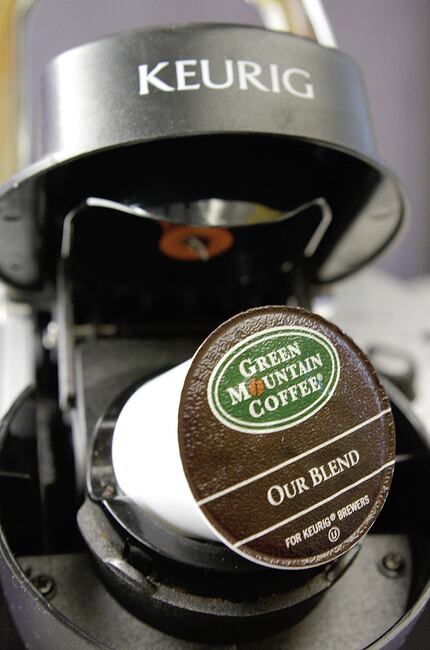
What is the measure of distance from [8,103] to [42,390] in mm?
296

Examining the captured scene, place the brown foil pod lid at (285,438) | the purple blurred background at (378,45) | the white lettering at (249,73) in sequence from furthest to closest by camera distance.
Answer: the purple blurred background at (378,45), the white lettering at (249,73), the brown foil pod lid at (285,438)

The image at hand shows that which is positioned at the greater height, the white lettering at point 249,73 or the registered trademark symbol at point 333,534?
the white lettering at point 249,73

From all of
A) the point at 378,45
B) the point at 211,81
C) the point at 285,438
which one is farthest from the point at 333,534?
the point at 378,45

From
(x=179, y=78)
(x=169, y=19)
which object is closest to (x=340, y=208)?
(x=179, y=78)

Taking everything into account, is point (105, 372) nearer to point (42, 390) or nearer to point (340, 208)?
point (42, 390)

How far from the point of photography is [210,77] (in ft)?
1.52

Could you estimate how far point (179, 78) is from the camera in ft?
1.51

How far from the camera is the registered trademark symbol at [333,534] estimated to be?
38 centimetres

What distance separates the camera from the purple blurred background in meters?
0.97

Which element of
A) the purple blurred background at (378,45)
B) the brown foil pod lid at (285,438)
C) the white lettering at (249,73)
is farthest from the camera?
the purple blurred background at (378,45)

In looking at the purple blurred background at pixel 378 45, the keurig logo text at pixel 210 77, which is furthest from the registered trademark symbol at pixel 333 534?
the purple blurred background at pixel 378 45

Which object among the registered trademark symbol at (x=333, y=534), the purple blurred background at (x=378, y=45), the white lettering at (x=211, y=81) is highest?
the purple blurred background at (x=378, y=45)

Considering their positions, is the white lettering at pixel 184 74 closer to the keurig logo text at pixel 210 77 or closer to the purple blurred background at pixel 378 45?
the keurig logo text at pixel 210 77

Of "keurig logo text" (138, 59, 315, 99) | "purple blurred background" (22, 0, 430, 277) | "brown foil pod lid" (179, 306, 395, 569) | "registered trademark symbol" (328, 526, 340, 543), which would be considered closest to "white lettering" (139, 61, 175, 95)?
"keurig logo text" (138, 59, 315, 99)
